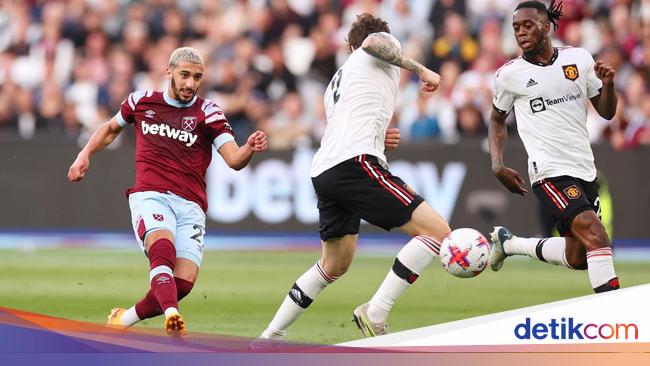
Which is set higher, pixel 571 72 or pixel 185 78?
pixel 571 72

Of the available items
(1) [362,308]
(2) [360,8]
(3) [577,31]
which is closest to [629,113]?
(3) [577,31]

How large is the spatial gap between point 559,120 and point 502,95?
0.55m

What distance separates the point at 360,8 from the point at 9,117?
19.1 ft

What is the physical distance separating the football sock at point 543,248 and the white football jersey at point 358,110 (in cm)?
210

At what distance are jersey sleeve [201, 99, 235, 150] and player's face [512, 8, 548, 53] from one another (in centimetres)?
237

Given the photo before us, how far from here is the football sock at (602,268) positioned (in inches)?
394

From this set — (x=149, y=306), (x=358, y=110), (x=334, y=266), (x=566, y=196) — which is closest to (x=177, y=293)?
(x=149, y=306)

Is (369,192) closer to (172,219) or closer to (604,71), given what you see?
(172,219)

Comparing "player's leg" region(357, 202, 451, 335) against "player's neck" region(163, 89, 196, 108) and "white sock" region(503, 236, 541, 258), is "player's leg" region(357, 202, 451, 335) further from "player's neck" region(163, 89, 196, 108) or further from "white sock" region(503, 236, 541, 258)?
"white sock" region(503, 236, 541, 258)

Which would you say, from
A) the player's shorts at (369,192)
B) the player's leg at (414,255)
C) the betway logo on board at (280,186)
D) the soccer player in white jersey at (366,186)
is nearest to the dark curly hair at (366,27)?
the soccer player in white jersey at (366,186)

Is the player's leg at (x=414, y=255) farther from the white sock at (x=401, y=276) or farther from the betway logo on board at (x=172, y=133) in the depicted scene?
the betway logo on board at (x=172, y=133)

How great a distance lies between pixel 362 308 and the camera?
955 cm

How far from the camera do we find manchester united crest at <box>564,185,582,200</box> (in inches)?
402

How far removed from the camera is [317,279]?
9.69 metres
